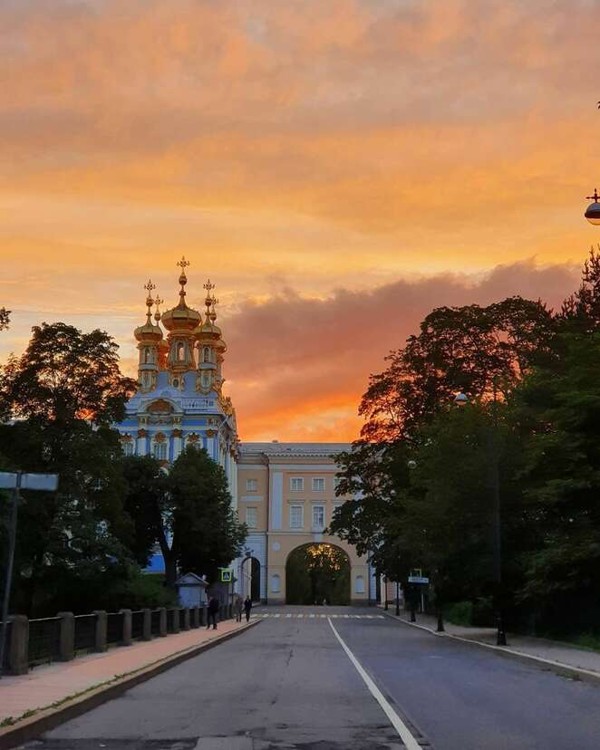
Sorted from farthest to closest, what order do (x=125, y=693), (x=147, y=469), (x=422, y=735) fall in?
(x=147, y=469), (x=125, y=693), (x=422, y=735)

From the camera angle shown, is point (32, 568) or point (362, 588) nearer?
point (32, 568)

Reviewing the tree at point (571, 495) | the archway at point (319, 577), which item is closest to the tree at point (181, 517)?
the tree at point (571, 495)

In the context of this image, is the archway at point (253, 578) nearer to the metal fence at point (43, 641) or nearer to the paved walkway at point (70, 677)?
the paved walkway at point (70, 677)

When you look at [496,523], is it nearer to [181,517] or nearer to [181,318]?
[181,517]

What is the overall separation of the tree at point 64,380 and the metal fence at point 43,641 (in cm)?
2874

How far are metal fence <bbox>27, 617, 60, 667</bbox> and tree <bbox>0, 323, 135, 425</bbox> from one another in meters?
28.7

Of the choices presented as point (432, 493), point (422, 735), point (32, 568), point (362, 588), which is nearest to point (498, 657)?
point (432, 493)

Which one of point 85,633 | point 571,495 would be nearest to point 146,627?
point 85,633

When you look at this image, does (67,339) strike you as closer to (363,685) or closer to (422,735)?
(363,685)

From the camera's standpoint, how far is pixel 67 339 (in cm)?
5331

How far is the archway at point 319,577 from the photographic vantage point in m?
138

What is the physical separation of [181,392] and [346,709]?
325ft

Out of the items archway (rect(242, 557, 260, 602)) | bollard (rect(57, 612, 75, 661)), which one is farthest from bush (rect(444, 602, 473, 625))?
archway (rect(242, 557, 260, 602))

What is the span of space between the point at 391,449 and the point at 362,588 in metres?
62.5
